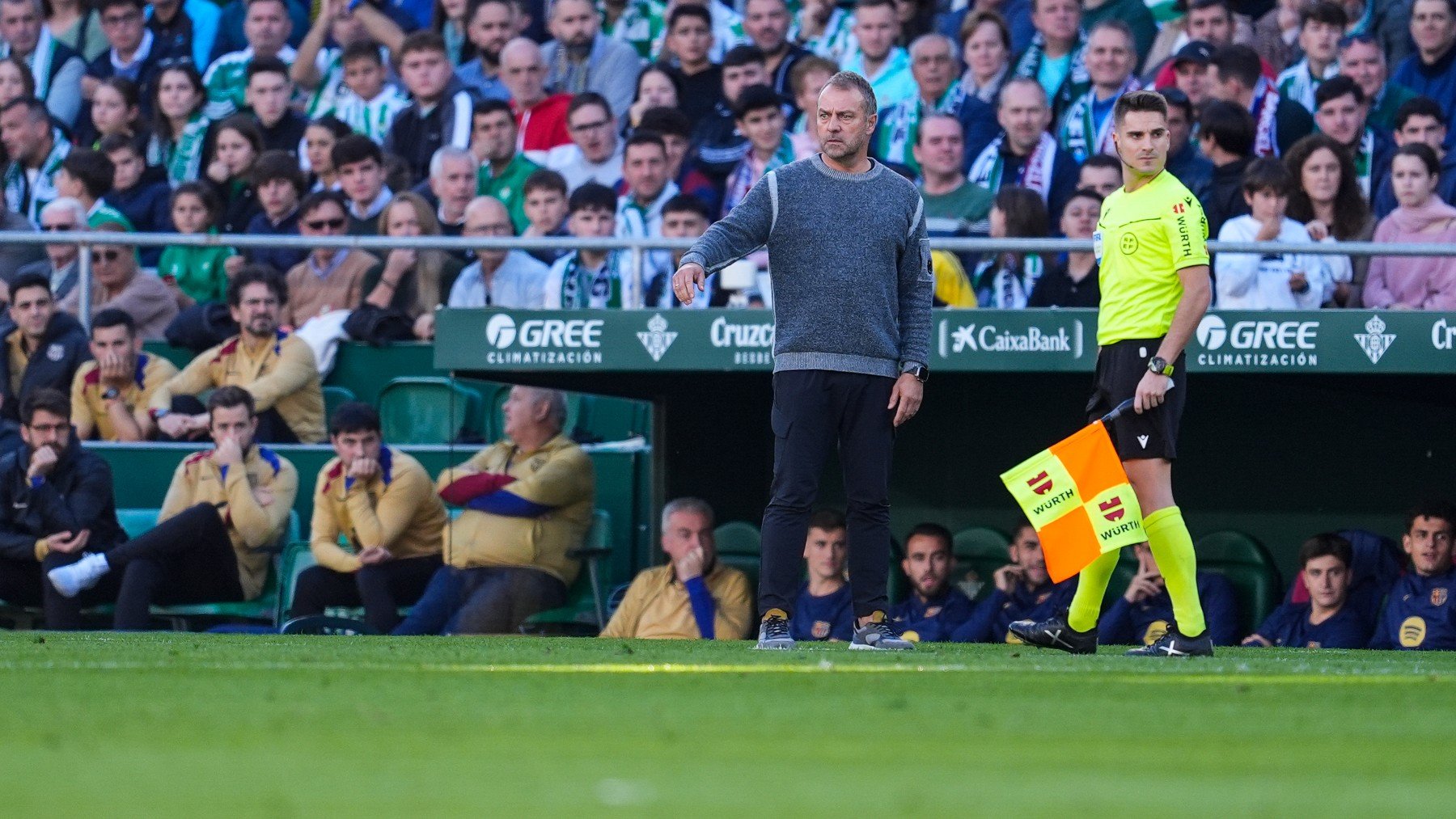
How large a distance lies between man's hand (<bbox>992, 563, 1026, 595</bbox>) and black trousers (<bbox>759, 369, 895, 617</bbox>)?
3023mm

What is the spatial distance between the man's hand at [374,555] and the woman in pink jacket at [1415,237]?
4863 millimetres

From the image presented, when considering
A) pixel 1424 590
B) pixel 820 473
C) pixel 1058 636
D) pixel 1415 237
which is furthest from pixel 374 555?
pixel 1415 237

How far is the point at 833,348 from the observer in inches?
280

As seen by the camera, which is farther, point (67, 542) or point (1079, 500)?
point (67, 542)

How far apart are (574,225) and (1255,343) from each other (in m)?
3.84

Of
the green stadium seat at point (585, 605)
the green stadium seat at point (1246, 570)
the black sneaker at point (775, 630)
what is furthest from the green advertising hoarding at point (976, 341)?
the black sneaker at point (775, 630)

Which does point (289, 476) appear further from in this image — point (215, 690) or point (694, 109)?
point (215, 690)

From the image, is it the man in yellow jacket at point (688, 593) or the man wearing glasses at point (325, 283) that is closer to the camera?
the man in yellow jacket at point (688, 593)

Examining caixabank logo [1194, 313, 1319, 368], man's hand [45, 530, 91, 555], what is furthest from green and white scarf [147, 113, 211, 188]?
caixabank logo [1194, 313, 1319, 368]

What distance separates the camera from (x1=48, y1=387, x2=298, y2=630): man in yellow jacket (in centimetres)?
1058

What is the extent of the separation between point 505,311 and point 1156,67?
4753mm

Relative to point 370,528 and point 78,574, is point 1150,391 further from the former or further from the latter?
point 78,574

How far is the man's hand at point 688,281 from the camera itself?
6.57 metres

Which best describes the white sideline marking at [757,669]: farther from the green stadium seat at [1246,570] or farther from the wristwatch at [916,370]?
the green stadium seat at [1246,570]
